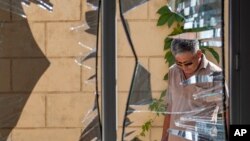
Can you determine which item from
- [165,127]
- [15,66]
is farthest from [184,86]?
[15,66]

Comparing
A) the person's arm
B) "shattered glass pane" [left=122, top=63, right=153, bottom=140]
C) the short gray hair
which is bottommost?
the person's arm

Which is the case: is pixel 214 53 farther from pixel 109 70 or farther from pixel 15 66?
pixel 15 66

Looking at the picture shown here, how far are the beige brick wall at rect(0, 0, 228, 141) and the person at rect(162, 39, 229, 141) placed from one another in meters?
0.05

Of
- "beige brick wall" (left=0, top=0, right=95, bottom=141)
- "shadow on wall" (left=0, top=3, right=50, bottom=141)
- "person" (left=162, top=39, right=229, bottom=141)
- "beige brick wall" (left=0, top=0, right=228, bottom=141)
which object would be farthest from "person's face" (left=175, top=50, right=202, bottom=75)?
"shadow on wall" (left=0, top=3, right=50, bottom=141)

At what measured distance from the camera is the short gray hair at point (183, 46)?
5.77 feet

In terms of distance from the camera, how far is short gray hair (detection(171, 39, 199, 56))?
1760mm

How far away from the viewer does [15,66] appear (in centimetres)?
181

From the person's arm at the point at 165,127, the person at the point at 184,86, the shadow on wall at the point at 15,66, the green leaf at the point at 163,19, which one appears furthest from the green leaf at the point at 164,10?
the shadow on wall at the point at 15,66

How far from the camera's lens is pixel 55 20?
192 centimetres

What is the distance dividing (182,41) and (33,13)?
0.76 m

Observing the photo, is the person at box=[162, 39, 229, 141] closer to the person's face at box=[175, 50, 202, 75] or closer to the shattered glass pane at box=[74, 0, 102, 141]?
the person's face at box=[175, 50, 202, 75]

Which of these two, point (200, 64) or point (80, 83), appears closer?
point (200, 64)

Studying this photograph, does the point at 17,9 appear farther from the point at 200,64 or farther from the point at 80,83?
the point at 200,64

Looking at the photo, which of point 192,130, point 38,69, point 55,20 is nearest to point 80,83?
point 38,69
